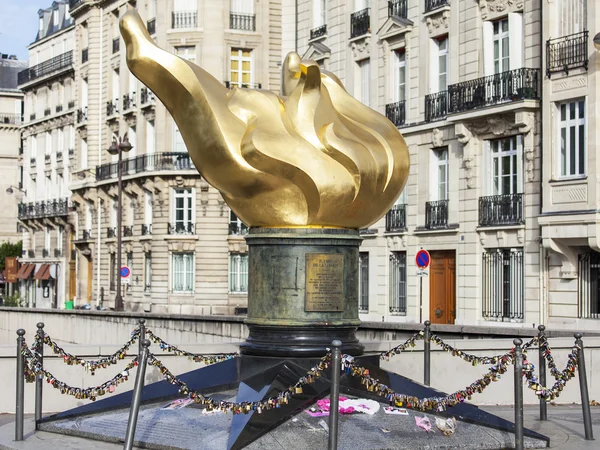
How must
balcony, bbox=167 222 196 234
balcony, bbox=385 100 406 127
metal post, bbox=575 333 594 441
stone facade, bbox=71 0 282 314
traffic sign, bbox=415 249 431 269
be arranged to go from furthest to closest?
balcony, bbox=167 222 196 234 < stone facade, bbox=71 0 282 314 < balcony, bbox=385 100 406 127 < traffic sign, bbox=415 249 431 269 < metal post, bbox=575 333 594 441

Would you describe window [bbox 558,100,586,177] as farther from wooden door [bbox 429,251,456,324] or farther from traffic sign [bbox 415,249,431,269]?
wooden door [bbox 429,251,456,324]

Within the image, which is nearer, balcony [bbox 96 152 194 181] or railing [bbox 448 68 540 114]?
railing [bbox 448 68 540 114]

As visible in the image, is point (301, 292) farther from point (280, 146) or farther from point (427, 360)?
point (427, 360)

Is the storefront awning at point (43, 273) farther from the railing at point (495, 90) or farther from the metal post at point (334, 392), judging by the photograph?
the metal post at point (334, 392)

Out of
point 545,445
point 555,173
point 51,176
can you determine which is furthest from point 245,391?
point 51,176

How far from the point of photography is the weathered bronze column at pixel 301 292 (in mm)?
12906

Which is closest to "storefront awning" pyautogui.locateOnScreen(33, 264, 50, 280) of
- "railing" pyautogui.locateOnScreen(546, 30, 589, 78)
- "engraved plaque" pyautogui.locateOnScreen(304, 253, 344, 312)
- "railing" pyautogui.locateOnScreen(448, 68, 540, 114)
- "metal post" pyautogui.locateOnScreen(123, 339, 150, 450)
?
"railing" pyautogui.locateOnScreen(448, 68, 540, 114)

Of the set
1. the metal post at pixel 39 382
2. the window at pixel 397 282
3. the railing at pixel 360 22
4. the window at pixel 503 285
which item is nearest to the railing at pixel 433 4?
the railing at pixel 360 22

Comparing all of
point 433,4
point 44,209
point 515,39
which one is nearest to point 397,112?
point 433,4

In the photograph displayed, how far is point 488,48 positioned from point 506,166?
3.18 metres

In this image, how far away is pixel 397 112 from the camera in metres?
36.1

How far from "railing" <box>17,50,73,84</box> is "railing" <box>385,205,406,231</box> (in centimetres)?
3223

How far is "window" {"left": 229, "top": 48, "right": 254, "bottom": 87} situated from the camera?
50.8 meters

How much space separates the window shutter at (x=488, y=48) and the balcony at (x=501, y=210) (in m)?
3.29
